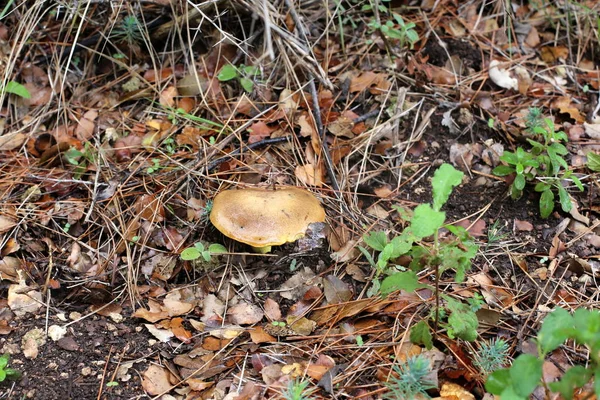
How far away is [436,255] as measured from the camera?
6.73 ft

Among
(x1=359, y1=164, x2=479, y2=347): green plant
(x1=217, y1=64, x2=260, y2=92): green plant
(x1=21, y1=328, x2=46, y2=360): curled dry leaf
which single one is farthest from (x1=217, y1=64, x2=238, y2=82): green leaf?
(x1=21, y1=328, x2=46, y2=360): curled dry leaf

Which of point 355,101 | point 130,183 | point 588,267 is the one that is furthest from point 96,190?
point 588,267

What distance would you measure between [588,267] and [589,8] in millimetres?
2186

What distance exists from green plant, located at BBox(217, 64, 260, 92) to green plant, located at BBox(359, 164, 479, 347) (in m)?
1.26

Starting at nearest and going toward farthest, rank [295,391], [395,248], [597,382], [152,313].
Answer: [597,382] < [295,391] < [395,248] < [152,313]

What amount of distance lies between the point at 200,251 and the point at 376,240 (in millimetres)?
829

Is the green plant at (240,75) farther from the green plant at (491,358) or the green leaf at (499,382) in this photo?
the green leaf at (499,382)

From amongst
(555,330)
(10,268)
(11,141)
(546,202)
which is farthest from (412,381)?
(11,141)

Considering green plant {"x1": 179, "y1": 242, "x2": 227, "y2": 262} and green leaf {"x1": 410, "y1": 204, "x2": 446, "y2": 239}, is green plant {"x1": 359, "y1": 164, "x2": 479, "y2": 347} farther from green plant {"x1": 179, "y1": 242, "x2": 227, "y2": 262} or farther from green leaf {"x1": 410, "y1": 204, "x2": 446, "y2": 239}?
green plant {"x1": 179, "y1": 242, "x2": 227, "y2": 262}

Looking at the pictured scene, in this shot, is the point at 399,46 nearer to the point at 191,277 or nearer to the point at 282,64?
the point at 282,64

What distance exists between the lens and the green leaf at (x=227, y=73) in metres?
3.42

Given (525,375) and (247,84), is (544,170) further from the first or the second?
(247,84)

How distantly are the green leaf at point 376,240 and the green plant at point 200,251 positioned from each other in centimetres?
68

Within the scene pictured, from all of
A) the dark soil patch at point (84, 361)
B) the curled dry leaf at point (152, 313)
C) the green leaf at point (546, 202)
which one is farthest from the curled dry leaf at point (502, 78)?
the dark soil patch at point (84, 361)
